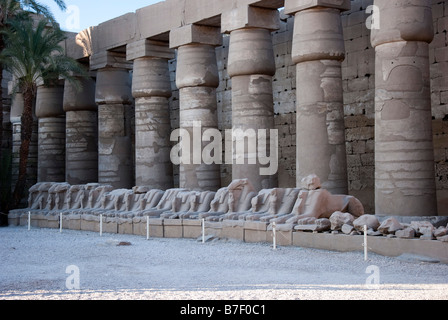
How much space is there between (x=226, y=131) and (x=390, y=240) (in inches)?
468

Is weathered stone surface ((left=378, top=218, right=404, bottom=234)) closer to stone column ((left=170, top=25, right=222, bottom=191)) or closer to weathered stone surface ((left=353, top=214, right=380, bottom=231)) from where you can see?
weathered stone surface ((left=353, top=214, right=380, bottom=231))

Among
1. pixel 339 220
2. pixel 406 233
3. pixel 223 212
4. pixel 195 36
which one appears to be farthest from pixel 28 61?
pixel 406 233

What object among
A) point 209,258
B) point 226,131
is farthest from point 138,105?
point 209,258

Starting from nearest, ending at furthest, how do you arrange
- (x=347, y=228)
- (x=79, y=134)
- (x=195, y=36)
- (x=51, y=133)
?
(x=347, y=228)
(x=195, y=36)
(x=79, y=134)
(x=51, y=133)

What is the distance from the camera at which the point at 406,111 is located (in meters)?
12.0

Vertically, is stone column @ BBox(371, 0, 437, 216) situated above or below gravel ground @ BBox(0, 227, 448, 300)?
above

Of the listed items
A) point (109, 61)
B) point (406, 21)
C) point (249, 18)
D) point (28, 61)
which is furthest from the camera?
point (109, 61)

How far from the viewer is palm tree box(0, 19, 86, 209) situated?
1941cm

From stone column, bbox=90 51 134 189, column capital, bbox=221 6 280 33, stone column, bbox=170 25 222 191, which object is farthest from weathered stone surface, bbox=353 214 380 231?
stone column, bbox=90 51 134 189

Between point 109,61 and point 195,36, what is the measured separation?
414 cm

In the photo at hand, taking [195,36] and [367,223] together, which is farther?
[195,36]

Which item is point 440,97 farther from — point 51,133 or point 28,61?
point 51,133

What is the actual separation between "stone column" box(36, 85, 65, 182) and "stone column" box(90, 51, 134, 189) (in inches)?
107
